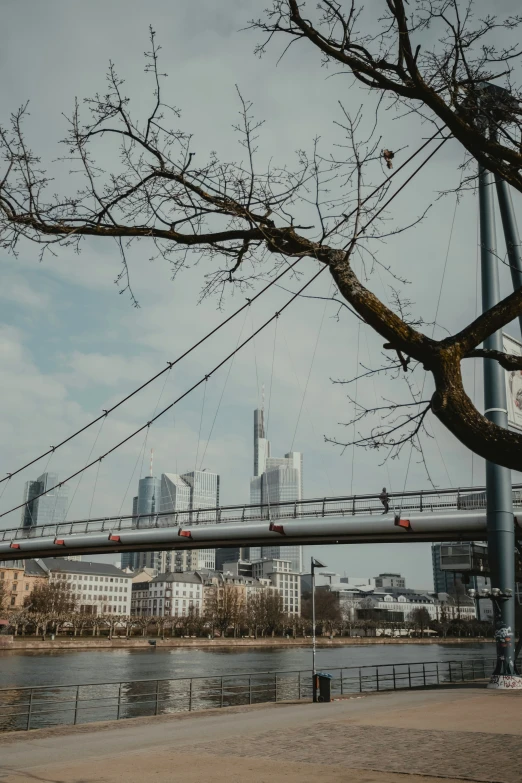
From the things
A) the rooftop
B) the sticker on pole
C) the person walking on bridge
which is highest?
the sticker on pole

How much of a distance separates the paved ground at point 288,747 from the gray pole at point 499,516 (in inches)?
233

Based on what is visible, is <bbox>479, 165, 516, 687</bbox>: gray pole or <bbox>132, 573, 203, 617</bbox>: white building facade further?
<bbox>132, 573, 203, 617</bbox>: white building facade

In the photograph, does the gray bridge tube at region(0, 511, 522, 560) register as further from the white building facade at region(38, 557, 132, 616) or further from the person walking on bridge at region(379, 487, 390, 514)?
the white building facade at region(38, 557, 132, 616)

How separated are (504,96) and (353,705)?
598 inches

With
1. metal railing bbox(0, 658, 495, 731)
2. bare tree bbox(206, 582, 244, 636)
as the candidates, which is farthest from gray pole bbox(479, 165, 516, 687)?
bare tree bbox(206, 582, 244, 636)

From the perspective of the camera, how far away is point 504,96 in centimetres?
795

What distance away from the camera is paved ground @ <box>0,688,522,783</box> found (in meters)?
9.34

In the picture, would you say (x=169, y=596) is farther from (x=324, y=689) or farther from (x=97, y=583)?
(x=324, y=689)

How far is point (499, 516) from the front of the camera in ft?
81.9

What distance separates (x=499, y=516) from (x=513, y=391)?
4.36m

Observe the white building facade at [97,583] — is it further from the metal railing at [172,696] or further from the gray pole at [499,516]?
the gray pole at [499,516]

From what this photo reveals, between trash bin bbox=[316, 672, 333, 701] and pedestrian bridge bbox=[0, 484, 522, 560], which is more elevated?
pedestrian bridge bbox=[0, 484, 522, 560]

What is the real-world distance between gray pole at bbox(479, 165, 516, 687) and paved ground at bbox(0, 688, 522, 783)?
5921 mm

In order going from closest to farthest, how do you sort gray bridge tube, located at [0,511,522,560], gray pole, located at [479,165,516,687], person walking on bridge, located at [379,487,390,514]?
gray pole, located at [479,165,516,687], gray bridge tube, located at [0,511,522,560], person walking on bridge, located at [379,487,390,514]
